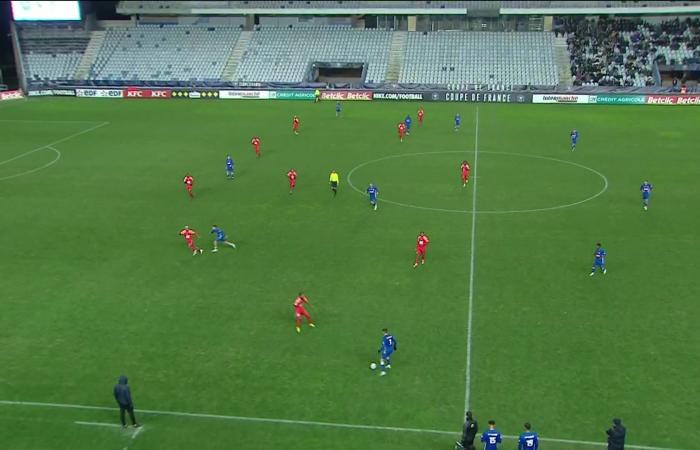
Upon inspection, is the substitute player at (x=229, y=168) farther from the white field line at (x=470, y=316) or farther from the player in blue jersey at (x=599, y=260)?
the player in blue jersey at (x=599, y=260)

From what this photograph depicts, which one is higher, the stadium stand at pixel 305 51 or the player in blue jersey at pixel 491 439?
the stadium stand at pixel 305 51

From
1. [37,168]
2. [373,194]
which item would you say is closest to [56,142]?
[37,168]

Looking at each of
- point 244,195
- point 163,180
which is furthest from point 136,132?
point 244,195

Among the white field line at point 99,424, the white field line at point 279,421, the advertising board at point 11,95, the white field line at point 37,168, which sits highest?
the advertising board at point 11,95

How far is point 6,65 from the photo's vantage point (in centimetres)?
8181

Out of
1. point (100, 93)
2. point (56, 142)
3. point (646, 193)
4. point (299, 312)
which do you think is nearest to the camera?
point (299, 312)

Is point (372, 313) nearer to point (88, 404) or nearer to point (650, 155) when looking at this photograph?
point (88, 404)

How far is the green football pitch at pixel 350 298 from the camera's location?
16750 millimetres

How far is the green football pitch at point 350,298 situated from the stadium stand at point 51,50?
3924cm

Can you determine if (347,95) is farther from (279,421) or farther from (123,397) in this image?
(123,397)

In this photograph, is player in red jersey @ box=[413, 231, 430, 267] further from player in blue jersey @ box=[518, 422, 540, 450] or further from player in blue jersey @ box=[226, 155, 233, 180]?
player in blue jersey @ box=[226, 155, 233, 180]

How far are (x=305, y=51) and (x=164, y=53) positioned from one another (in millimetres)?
17483

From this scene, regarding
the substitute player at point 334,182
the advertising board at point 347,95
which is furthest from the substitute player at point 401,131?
the advertising board at point 347,95

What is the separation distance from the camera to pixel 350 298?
76.2ft
